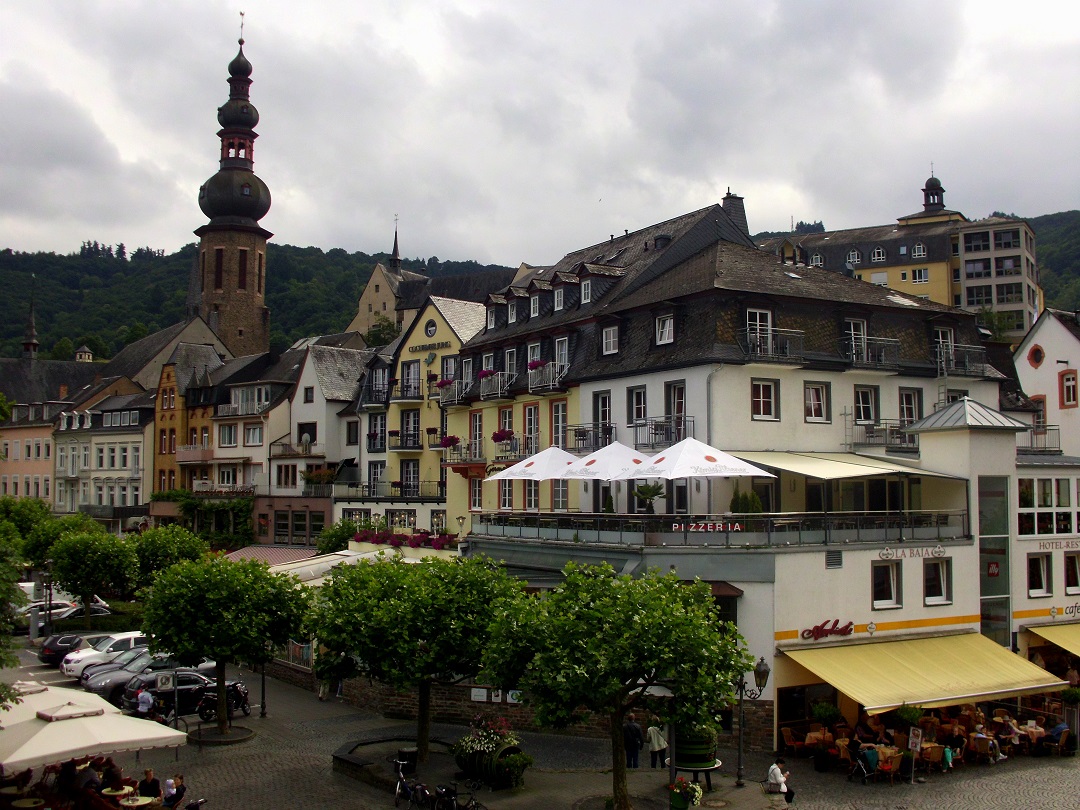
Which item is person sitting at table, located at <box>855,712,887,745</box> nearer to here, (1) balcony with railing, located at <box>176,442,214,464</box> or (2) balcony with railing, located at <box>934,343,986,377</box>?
(2) balcony with railing, located at <box>934,343,986,377</box>

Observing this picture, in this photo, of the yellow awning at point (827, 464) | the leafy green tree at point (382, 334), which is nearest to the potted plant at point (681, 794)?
the yellow awning at point (827, 464)

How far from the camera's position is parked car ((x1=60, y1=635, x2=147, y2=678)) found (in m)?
34.5

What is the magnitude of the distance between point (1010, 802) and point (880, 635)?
6.45 m

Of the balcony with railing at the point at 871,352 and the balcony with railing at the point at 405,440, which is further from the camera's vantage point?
the balcony with railing at the point at 405,440

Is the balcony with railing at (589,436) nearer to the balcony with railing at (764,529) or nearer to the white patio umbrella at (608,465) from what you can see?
the white patio umbrella at (608,465)

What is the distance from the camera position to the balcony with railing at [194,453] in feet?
225

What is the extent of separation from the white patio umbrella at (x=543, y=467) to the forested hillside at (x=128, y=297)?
87.5m

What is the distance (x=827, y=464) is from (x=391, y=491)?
28.6 m

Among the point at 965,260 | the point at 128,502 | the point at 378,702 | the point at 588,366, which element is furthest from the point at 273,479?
the point at 965,260

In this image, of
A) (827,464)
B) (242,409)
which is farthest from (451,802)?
(242,409)

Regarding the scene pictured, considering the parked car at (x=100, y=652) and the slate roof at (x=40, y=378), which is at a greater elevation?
the slate roof at (x=40, y=378)

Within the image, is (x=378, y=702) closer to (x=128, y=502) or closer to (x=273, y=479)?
(x=273, y=479)

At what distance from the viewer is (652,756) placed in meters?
24.5

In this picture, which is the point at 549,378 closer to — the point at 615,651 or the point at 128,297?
the point at 615,651
